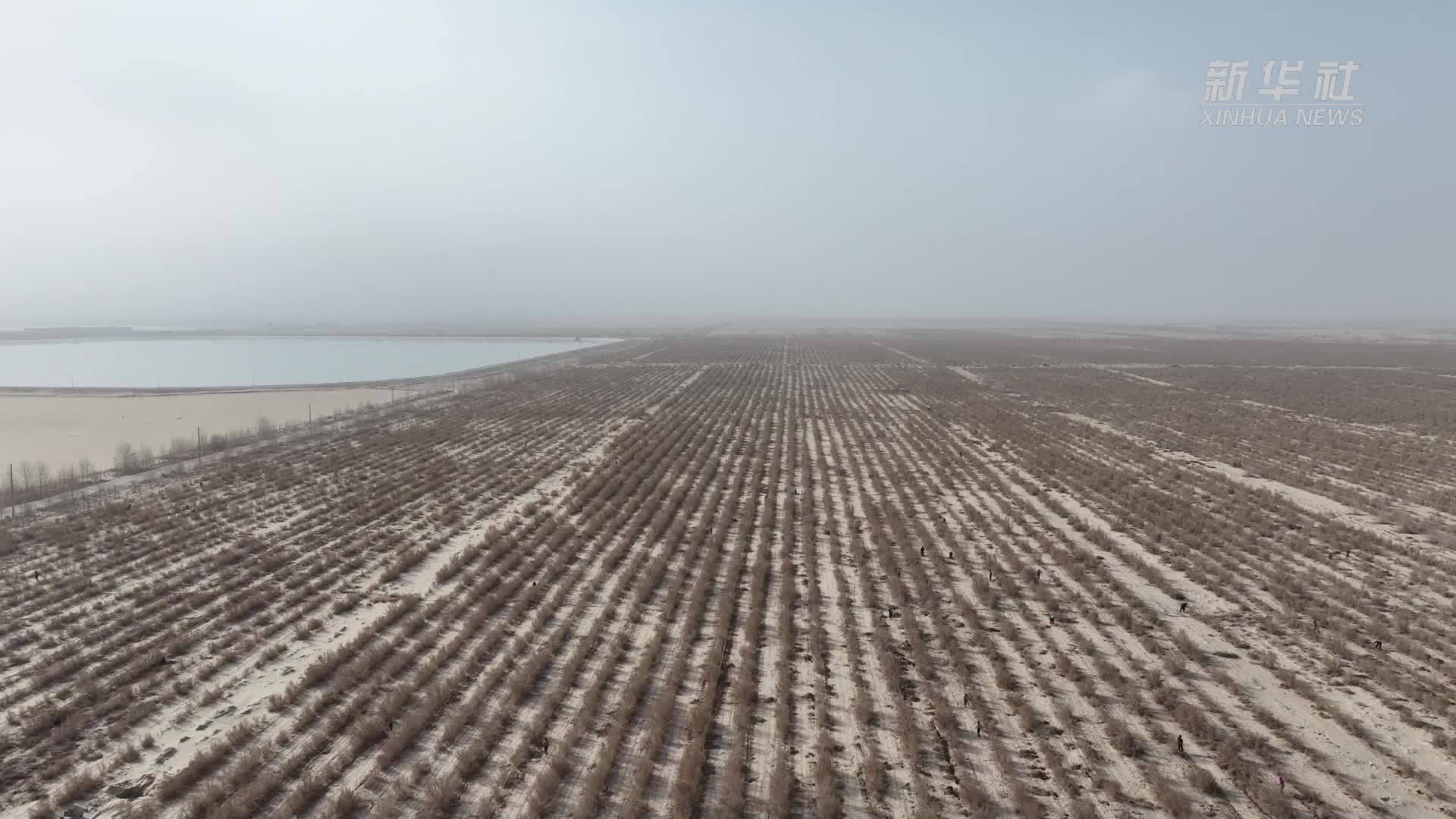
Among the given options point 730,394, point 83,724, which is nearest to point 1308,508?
point 83,724

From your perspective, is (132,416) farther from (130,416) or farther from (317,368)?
(317,368)

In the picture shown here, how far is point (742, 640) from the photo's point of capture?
9031 millimetres

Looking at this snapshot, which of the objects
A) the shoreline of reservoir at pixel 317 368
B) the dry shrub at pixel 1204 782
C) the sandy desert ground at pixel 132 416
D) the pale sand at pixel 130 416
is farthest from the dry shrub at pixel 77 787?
the shoreline of reservoir at pixel 317 368

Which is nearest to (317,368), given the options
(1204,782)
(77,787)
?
(77,787)

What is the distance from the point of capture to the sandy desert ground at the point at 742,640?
623 cm

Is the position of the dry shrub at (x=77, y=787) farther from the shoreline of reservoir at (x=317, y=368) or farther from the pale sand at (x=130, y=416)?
the shoreline of reservoir at (x=317, y=368)

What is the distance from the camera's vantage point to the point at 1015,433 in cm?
2531

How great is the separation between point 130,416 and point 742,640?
35562 millimetres

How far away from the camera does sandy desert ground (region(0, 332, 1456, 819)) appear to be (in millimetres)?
6234

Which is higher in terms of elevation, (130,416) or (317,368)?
(317,368)

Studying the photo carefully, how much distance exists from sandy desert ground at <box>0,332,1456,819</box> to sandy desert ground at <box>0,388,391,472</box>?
29.2ft

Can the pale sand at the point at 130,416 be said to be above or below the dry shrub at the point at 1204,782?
below

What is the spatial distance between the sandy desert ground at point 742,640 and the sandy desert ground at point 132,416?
29.2 feet

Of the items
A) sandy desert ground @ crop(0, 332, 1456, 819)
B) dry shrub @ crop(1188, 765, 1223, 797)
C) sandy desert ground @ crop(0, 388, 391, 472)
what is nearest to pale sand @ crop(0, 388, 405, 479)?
sandy desert ground @ crop(0, 388, 391, 472)
